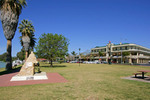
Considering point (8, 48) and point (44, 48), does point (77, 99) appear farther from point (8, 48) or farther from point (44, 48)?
point (44, 48)

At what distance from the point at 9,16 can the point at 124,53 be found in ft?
198

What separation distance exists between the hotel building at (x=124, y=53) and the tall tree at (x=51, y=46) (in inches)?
1398

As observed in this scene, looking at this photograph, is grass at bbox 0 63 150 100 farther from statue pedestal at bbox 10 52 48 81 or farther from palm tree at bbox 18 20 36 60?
palm tree at bbox 18 20 36 60

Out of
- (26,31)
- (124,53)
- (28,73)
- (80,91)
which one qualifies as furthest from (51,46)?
(124,53)

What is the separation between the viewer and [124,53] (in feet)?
216

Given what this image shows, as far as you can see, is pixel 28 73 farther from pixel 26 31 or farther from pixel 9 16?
pixel 26 31

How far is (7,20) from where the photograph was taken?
1758cm

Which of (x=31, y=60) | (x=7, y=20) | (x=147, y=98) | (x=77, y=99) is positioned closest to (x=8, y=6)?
(x=7, y=20)

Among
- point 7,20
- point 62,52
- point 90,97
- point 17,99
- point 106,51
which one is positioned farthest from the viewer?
point 106,51

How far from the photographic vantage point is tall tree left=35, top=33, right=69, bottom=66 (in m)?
28.4

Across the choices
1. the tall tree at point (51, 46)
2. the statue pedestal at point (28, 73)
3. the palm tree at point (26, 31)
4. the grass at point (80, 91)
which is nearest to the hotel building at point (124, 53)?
the tall tree at point (51, 46)

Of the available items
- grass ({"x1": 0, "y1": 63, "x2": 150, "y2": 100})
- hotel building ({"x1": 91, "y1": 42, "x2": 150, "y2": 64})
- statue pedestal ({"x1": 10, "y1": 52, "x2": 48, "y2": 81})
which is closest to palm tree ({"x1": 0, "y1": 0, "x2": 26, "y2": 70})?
statue pedestal ({"x1": 10, "y1": 52, "x2": 48, "y2": 81})

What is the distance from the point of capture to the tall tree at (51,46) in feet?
93.1

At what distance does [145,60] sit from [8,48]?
74981 mm
